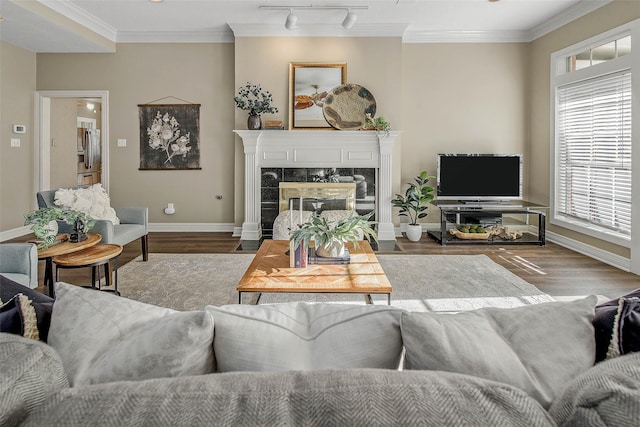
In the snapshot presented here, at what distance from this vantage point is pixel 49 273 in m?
3.27

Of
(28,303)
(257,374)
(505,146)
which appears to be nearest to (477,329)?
(257,374)

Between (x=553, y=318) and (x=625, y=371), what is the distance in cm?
24

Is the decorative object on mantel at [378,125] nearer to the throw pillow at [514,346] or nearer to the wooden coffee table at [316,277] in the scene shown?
the wooden coffee table at [316,277]

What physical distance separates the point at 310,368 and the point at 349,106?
566cm

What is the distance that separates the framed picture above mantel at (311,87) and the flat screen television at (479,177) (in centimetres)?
173

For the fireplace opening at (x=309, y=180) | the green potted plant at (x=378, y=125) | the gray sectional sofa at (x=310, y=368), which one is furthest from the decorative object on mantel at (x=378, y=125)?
the gray sectional sofa at (x=310, y=368)

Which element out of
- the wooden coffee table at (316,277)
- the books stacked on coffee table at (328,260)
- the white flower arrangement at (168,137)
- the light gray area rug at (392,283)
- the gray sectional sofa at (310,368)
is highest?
the white flower arrangement at (168,137)

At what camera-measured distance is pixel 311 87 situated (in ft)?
20.8

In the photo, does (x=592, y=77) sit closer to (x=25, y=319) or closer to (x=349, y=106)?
(x=349, y=106)

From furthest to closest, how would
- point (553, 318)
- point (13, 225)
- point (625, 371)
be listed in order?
point (13, 225) → point (553, 318) → point (625, 371)

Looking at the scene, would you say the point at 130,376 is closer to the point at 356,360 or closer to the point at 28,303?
the point at 28,303

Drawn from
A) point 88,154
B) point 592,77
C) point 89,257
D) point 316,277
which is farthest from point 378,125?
point 88,154

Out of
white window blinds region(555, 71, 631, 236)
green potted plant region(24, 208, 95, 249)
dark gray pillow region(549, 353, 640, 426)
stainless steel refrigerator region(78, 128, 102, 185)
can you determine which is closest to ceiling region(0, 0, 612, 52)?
white window blinds region(555, 71, 631, 236)

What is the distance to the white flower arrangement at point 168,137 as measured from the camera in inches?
263
